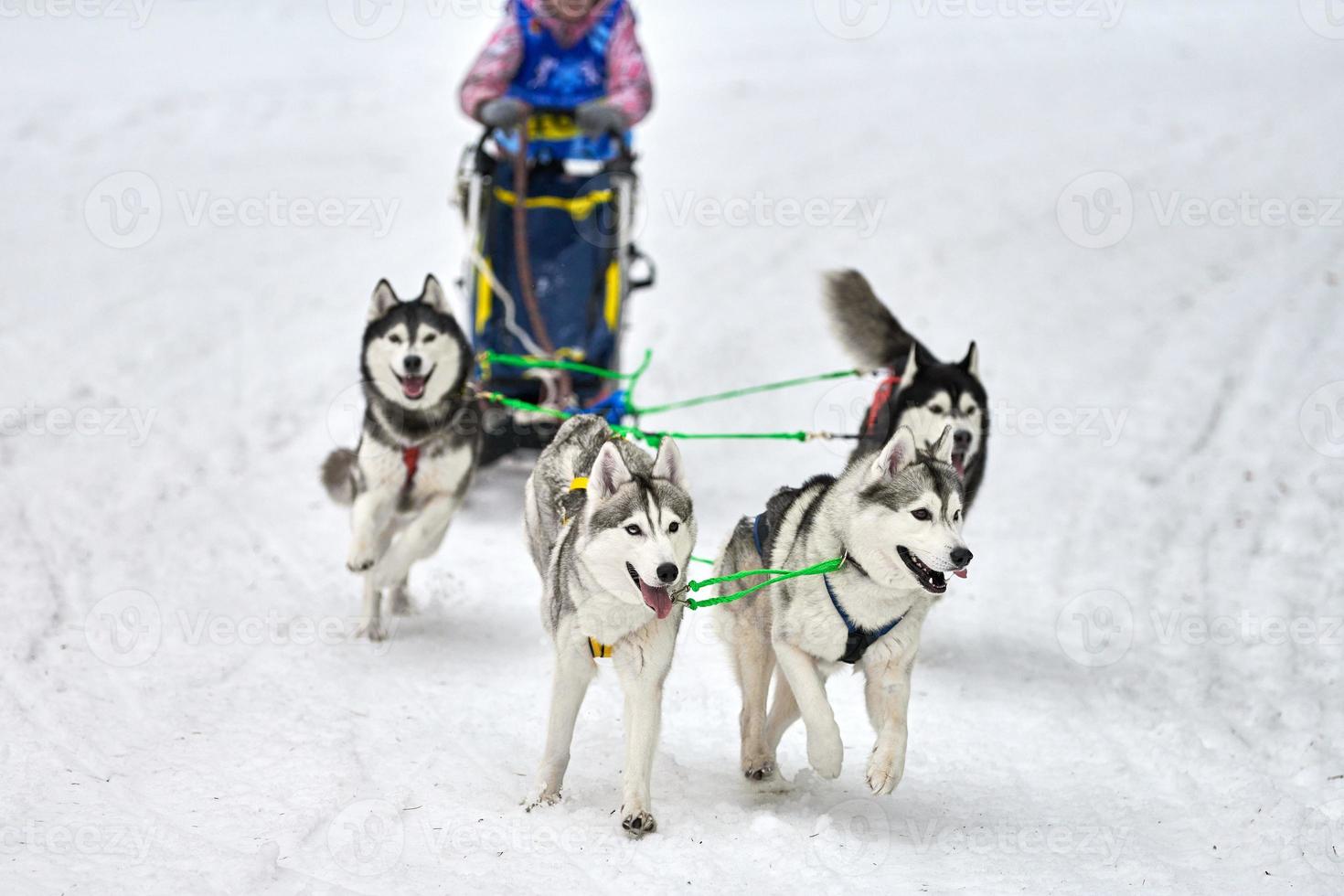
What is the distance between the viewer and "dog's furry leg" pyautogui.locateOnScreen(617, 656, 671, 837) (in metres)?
2.97

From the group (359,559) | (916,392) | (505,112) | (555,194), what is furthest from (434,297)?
(916,392)

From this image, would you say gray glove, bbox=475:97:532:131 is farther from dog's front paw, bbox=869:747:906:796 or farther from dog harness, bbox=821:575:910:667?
dog's front paw, bbox=869:747:906:796

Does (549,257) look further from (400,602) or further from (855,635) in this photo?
(855,635)

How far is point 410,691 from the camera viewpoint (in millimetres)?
4055

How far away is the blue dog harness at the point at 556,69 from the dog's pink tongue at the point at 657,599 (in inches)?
149

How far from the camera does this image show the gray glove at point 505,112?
5.80 meters

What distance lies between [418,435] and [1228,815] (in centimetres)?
292

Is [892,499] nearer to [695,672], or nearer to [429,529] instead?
[695,672]

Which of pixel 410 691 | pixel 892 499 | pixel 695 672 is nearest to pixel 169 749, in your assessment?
pixel 410 691

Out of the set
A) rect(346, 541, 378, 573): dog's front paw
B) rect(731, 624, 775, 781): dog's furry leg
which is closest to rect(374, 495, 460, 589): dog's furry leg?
rect(346, 541, 378, 573): dog's front paw

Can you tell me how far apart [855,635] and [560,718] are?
2.57 feet

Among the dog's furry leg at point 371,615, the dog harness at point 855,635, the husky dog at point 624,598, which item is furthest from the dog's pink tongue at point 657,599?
the dog's furry leg at point 371,615

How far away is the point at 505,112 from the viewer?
5801mm

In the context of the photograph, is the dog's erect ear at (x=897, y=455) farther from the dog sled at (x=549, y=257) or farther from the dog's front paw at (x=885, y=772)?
the dog sled at (x=549, y=257)
